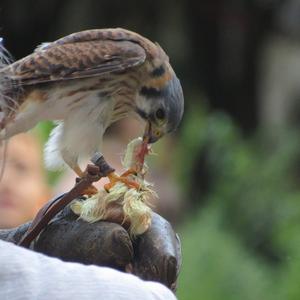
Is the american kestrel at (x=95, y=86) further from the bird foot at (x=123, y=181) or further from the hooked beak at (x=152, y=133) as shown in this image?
the bird foot at (x=123, y=181)

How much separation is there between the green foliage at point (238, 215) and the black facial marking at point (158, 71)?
5.23 feet

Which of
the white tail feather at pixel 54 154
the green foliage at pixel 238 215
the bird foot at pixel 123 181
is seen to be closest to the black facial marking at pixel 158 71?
the white tail feather at pixel 54 154

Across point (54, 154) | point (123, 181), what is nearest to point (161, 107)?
point (54, 154)

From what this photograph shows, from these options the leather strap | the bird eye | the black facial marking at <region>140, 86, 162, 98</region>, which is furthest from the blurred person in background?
the leather strap

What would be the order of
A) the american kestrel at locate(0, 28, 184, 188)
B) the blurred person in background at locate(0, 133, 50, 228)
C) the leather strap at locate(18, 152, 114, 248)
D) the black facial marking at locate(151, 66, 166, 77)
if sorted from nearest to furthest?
the leather strap at locate(18, 152, 114, 248) → the american kestrel at locate(0, 28, 184, 188) → the black facial marking at locate(151, 66, 166, 77) → the blurred person in background at locate(0, 133, 50, 228)

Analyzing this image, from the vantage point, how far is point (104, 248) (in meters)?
3.01

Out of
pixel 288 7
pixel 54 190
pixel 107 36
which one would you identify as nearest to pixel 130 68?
pixel 107 36

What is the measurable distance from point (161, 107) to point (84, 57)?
296 mm

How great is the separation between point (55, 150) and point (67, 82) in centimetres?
38

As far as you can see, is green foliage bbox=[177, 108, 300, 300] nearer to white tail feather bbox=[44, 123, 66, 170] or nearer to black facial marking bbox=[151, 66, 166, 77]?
black facial marking bbox=[151, 66, 166, 77]

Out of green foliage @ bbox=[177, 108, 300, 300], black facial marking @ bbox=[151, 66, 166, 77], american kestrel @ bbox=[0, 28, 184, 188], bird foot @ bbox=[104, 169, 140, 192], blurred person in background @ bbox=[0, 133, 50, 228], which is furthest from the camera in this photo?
green foliage @ bbox=[177, 108, 300, 300]

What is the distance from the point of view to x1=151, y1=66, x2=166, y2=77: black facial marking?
452 cm

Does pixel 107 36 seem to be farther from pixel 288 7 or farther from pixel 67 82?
pixel 288 7

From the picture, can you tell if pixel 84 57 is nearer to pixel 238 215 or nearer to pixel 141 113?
pixel 141 113
